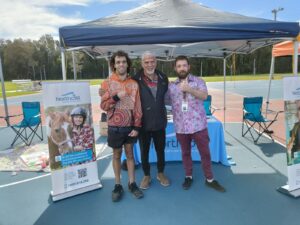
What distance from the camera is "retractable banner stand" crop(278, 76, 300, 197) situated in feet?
9.30

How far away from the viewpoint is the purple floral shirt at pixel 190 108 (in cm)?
298

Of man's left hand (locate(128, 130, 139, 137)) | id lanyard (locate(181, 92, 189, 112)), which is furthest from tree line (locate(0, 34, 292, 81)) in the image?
man's left hand (locate(128, 130, 139, 137))

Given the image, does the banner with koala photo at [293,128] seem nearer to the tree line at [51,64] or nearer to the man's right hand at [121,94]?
the man's right hand at [121,94]

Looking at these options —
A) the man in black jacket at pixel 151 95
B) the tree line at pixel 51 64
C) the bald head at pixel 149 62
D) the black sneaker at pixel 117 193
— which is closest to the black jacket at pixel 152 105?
the man in black jacket at pixel 151 95

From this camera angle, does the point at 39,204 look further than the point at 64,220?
Yes

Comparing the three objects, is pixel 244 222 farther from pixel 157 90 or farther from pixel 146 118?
pixel 157 90

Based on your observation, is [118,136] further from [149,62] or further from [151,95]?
[149,62]

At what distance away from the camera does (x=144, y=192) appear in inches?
125

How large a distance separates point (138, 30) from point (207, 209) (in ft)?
7.29

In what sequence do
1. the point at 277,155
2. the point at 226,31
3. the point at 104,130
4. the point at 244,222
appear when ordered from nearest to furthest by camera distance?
the point at 244,222
the point at 226,31
the point at 277,155
the point at 104,130

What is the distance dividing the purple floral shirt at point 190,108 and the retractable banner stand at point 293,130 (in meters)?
0.96

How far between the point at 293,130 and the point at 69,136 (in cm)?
270

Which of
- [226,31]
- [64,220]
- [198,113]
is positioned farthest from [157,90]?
Answer: [64,220]

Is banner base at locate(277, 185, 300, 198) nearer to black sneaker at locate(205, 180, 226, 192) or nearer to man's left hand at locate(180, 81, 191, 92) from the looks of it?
black sneaker at locate(205, 180, 226, 192)
